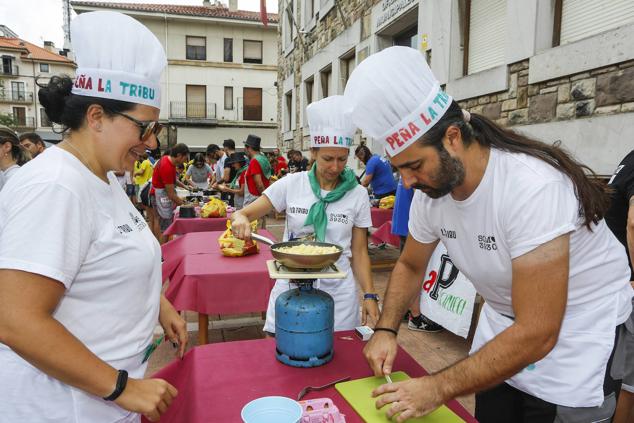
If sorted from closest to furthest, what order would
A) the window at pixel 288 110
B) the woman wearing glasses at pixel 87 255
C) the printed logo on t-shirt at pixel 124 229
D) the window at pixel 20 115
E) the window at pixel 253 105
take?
the woman wearing glasses at pixel 87 255 < the printed logo on t-shirt at pixel 124 229 < the window at pixel 288 110 < the window at pixel 253 105 < the window at pixel 20 115

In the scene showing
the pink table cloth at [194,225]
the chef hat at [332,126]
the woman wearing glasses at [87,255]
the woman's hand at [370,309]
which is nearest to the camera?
the woman wearing glasses at [87,255]

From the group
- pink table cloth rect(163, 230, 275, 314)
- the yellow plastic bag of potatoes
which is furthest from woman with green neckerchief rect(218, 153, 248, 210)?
pink table cloth rect(163, 230, 275, 314)

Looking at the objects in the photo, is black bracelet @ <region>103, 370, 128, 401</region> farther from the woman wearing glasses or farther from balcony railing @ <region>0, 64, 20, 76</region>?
balcony railing @ <region>0, 64, 20, 76</region>

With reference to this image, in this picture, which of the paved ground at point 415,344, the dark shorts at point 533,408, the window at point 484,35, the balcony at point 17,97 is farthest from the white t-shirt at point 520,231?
the balcony at point 17,97

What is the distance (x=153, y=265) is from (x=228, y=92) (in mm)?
27967

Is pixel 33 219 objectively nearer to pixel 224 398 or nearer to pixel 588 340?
pixel 224 398

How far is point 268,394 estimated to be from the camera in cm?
150

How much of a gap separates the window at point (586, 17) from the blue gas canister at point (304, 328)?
381 cm

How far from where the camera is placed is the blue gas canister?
1.64 metres

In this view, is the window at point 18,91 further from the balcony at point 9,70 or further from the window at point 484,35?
the window at point 484,35

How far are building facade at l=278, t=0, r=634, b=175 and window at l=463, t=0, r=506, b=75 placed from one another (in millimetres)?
12

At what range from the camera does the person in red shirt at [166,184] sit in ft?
22.5

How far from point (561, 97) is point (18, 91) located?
5944 cm

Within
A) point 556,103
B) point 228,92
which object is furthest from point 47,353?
point 228,92
